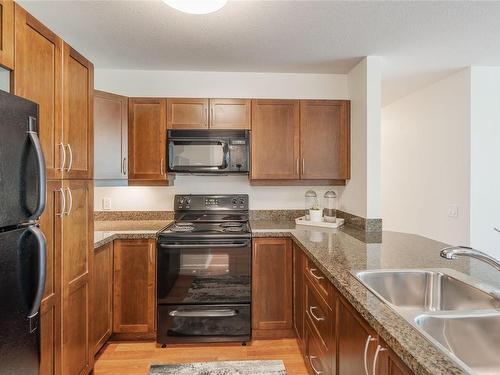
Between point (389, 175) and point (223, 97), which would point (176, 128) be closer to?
point (223, 97)

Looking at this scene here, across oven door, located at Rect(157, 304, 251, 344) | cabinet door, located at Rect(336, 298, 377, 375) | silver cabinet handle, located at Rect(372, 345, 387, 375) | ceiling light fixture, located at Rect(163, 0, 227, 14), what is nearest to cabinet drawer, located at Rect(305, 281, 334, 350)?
cabinet door, located at Rect(336, 298, 377, 375)

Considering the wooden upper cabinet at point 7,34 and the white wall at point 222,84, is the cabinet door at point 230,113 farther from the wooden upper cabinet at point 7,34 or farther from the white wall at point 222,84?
the wooden upper cabinet at point 7,34

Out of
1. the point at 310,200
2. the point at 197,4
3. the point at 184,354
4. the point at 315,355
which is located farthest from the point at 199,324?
the point at 197,4

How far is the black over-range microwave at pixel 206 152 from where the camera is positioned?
261 centimetres

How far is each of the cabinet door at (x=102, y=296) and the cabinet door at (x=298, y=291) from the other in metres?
1.44

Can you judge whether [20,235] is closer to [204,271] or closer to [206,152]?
[204,271]

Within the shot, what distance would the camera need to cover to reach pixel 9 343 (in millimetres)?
1101

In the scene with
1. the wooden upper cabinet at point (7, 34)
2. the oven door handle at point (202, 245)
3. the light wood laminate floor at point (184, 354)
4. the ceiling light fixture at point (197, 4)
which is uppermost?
the ceiling light fixture at point (197, 4)

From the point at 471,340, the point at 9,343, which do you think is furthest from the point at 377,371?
the point at 9,343

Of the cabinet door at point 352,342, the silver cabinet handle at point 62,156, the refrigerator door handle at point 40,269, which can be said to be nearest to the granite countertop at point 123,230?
the silver cabinet handle at point 62,156

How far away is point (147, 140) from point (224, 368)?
194 cm

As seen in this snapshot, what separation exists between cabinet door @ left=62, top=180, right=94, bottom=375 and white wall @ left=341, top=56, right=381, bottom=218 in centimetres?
209

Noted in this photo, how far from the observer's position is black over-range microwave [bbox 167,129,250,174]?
261cm

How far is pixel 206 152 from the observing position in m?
2.63
